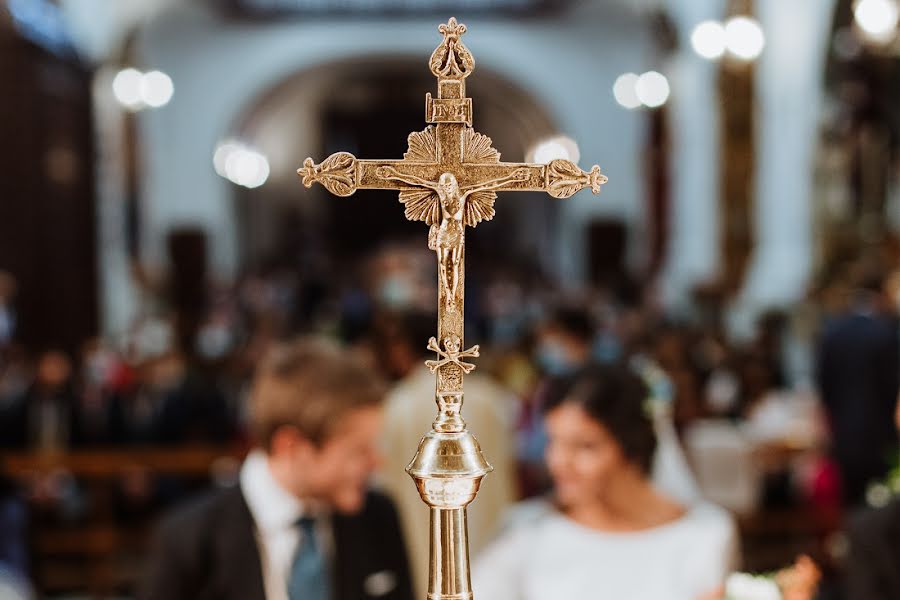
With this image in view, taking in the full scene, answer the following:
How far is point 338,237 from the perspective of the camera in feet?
118

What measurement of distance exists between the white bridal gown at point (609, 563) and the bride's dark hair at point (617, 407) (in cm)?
19

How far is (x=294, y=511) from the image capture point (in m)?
2.58

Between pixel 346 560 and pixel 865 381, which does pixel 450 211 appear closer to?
pixel 346 560

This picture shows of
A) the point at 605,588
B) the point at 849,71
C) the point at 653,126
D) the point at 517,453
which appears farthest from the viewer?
the point at 653,126

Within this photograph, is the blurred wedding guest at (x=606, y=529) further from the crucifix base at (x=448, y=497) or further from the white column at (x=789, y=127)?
the white column at (x=789, y=127)

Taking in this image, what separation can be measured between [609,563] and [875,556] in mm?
783

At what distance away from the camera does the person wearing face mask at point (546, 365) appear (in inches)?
227

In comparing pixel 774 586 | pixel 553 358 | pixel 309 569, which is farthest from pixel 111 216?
pixel 774 586

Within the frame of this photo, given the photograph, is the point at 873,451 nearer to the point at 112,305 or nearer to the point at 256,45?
the point at 112,305

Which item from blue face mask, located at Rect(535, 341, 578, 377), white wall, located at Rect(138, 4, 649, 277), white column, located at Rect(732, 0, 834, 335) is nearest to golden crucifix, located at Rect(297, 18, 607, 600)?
blue face mask, located at Rect(535, 341, 578, 377)

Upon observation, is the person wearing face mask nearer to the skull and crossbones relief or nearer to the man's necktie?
the man's necktie

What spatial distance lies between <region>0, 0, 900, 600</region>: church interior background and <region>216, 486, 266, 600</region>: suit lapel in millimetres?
666

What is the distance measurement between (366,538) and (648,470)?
765mm

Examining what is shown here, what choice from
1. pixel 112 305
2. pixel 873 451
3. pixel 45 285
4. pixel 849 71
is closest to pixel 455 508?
pixel 873 451
